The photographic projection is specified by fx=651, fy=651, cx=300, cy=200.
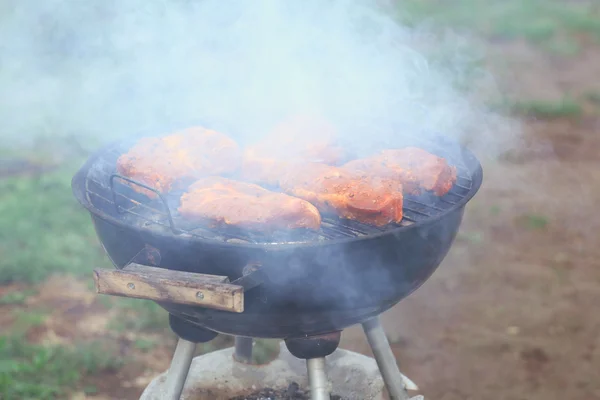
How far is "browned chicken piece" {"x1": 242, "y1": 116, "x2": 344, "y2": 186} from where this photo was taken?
282cm

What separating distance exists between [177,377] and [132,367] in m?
1.41

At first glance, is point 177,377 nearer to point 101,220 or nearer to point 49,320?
point 101,220

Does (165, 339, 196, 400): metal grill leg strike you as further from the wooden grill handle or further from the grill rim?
the wooden grill handle

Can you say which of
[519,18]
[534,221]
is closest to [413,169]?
[534,221]

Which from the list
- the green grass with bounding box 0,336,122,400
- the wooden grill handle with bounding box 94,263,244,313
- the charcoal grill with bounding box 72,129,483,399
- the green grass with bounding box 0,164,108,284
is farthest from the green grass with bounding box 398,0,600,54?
the wooden grill handle with bounding box 94,263,244,313

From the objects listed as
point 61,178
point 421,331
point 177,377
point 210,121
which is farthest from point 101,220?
point 61,178

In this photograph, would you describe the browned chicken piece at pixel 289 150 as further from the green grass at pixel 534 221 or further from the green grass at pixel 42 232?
the green grass at pixel 534 221

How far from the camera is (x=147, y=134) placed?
321cm

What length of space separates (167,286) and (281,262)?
368 millimetres

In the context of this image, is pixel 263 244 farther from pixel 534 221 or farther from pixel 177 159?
pixel 534 221

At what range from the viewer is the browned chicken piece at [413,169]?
2613 mm

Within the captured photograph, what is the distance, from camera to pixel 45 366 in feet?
13.2

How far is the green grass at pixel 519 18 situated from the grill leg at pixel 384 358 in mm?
8669

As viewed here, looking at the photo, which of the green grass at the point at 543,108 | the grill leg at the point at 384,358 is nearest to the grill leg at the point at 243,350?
the grill leg at the point at 384,358
